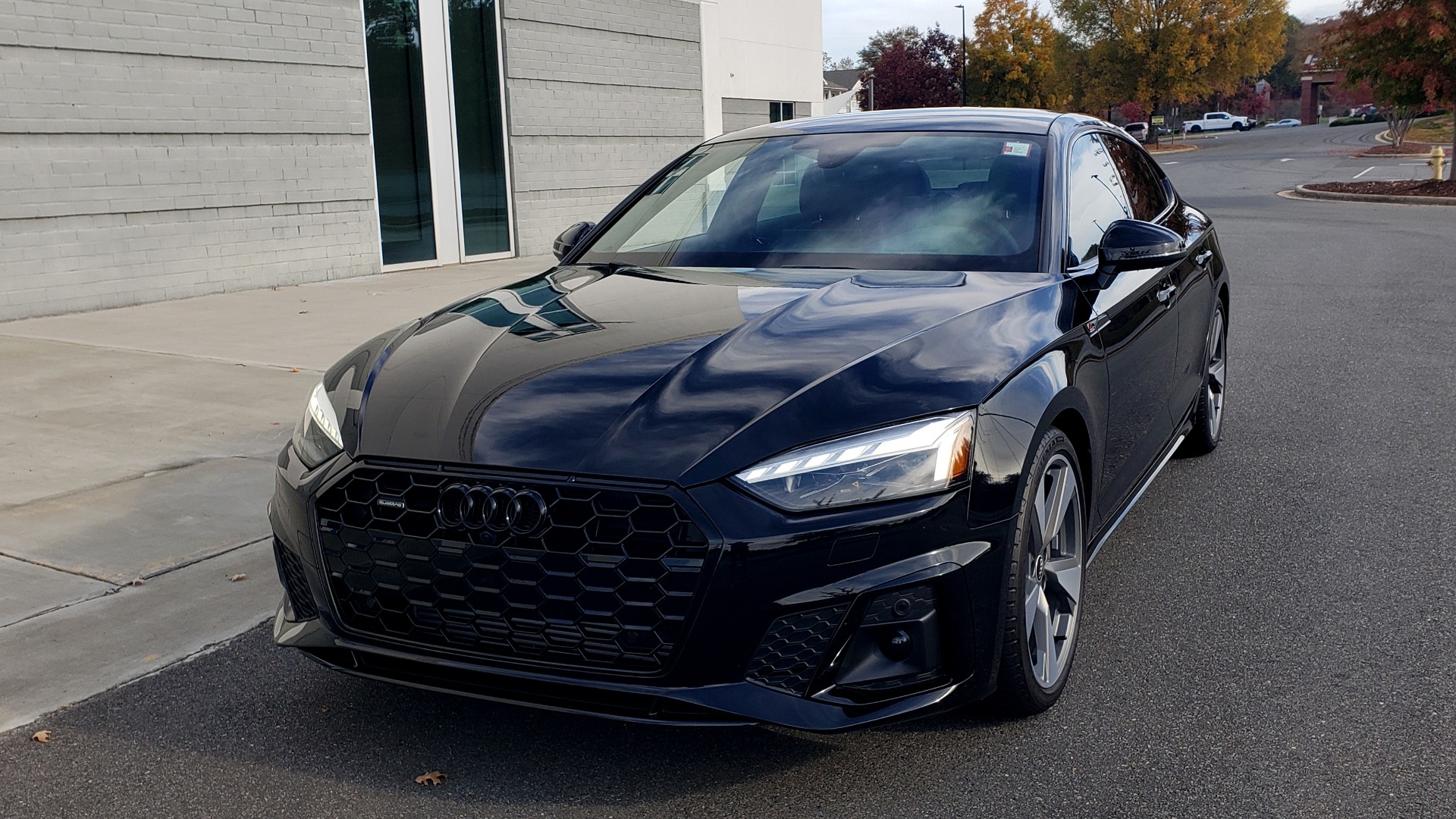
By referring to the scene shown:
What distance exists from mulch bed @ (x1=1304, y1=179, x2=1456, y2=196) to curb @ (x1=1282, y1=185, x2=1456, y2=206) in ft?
0.61

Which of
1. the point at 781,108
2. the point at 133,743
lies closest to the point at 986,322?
the point at 133,743

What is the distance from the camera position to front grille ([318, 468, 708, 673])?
271cm

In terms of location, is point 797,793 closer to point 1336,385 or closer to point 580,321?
point 580,321

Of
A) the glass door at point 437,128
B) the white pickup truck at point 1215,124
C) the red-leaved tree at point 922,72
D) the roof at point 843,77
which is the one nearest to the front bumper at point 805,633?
the glass door at point 437,128

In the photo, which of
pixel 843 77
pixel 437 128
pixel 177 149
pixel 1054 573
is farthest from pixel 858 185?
pixel 843 77

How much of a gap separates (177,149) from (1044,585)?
11.7m

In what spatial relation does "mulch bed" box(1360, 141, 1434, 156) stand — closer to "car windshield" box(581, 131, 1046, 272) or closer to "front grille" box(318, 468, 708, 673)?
"car windshield" box(581, 131, 1046, 272)

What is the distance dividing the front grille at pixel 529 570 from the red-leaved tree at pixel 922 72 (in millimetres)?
66311

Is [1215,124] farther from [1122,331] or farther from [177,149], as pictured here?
[1122,331]

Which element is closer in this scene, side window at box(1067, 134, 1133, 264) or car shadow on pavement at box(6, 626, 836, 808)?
car shadow on pavement at box(6, 626, 836, 808)

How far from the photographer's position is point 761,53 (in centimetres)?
2472

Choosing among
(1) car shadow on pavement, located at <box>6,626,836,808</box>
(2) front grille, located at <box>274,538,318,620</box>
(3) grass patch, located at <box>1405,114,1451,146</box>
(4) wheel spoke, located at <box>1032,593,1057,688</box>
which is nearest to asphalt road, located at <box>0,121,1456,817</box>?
(1) car shadow on pavement, located at <box>6,626,836,808</box>

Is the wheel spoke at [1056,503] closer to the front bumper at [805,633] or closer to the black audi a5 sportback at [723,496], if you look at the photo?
the black audi a5 sportback at [723,496]

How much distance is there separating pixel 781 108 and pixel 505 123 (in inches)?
401
